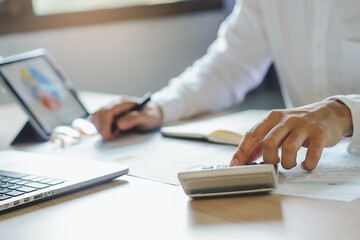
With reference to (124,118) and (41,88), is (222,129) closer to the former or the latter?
(124,118)

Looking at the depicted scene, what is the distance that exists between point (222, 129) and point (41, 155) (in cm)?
37

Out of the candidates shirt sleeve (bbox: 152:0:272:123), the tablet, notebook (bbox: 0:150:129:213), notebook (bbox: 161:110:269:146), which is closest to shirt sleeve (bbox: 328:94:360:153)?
notebook (bbox: 161:110:269:146)

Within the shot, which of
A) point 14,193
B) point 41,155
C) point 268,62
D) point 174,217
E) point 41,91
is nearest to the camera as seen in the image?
point 174,217

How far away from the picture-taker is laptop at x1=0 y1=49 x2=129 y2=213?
812mm

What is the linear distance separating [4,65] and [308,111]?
2.68 feet

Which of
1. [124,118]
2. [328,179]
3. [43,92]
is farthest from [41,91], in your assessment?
[328,179]

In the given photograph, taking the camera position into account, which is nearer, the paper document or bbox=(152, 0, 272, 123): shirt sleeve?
the paper document

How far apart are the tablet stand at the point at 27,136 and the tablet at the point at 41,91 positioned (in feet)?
0.05

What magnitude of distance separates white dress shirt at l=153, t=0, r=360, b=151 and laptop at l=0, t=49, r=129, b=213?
0.89 ft

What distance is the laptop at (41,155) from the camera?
812mm

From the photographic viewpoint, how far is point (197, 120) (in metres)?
1.39

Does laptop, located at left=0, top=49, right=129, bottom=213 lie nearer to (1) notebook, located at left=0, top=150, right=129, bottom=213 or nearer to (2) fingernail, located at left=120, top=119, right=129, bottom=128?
(1) notebook, located at left=0, top=150, right=129, bottom=213

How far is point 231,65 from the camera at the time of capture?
1.65 metres

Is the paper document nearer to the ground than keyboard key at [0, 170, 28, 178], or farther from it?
nearer to the ground
